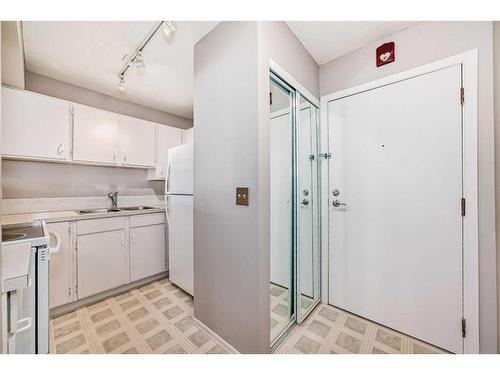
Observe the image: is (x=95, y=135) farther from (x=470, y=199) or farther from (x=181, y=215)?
(x=470, y=199)

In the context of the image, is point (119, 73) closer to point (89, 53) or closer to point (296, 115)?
point (89, 53)

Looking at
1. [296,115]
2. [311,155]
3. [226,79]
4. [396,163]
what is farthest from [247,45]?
[396,163]

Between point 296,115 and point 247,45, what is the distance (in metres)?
0.61

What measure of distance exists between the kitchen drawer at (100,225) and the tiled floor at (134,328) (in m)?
0.70

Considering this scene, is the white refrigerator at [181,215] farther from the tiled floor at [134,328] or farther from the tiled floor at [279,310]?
the tiled floor at [279,310]

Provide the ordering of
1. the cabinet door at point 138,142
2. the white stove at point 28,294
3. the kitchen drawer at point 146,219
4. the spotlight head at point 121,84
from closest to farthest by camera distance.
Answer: the white stove at point 28,294 → the spotlight head at point 121,84 → the kitchen drawer at point 146,219 → the cabinet door at point 138,142

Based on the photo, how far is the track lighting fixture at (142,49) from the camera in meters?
1.44

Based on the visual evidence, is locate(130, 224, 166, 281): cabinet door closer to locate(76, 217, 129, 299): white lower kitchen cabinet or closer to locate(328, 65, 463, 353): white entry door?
locate(76, 217, 129, 299): white lower kitchen cabinet

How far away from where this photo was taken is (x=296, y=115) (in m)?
1.66

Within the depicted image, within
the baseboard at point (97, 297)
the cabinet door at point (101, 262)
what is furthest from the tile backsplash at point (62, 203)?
the baseboard at point (97, 297)

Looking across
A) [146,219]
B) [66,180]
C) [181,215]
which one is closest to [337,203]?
[181,215]

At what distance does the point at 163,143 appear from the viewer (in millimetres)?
2895

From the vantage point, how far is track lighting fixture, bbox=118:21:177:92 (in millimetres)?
1437

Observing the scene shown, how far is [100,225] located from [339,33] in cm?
269
